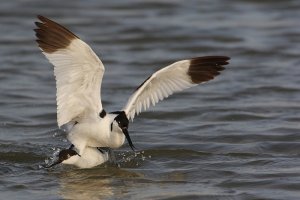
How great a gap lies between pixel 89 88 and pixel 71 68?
27 cm

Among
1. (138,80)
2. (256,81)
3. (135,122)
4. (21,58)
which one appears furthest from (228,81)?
(21,58)

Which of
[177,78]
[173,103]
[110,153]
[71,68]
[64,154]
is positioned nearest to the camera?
[71,68]

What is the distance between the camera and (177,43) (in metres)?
16.4

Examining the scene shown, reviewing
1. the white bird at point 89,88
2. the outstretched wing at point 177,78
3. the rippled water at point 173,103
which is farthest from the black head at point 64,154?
the outstretched wing at point 177,78

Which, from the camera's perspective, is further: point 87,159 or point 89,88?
point 87,159

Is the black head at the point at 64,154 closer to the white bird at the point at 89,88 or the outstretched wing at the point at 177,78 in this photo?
the white bird at the point at 89,88

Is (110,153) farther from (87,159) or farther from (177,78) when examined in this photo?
(177,78)

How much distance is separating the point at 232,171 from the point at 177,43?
7.05 metres

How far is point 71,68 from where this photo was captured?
30.7ft

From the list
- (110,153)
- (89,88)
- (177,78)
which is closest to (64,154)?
(110,153)

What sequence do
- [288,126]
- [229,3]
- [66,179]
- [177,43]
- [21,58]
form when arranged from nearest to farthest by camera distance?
[66,179], [288,126], [21,58], [177,43], [229,3]

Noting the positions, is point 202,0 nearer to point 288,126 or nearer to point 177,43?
point 177,43

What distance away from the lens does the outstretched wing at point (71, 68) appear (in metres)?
9.23

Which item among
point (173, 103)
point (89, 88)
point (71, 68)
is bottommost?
point (173, 103)
